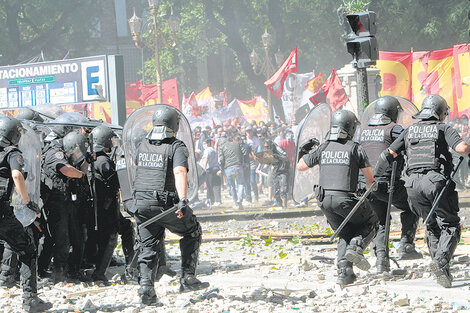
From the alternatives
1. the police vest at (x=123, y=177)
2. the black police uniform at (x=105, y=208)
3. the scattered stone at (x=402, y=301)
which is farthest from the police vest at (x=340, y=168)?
the black police uniform at (x=105, y=208)

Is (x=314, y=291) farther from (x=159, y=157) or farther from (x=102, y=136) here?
(x=102, y=136)

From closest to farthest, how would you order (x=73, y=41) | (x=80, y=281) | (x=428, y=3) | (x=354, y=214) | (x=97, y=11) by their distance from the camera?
(x=354, y=214)
(x=80, y=281)
(x=428, y=3)
(x=73, y=41)
(x=97, y=11)

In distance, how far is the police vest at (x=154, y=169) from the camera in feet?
22.5

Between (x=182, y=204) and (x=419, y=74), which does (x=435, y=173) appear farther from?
(x=419, y=74)

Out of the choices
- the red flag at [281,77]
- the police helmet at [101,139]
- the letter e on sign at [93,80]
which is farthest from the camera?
the red flag at [281,77]

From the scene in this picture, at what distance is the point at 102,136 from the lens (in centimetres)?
828

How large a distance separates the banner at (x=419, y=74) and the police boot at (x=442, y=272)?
12.7m

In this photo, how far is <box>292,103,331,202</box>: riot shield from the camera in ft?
28.3

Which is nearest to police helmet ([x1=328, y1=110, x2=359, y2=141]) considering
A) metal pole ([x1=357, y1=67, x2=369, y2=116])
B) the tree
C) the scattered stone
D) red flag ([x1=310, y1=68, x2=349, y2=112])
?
the scattered stone

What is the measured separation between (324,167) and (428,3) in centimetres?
2735

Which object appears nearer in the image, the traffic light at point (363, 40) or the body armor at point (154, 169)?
the body armor at point (154, 169)

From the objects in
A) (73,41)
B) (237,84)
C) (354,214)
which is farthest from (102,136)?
(237,84)

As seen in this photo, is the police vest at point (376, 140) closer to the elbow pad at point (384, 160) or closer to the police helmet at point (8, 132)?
the elbow pad at point (384, 160)

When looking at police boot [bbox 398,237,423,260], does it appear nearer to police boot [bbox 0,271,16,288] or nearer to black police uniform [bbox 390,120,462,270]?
black police uniform [bbox 390,120,462,270]
